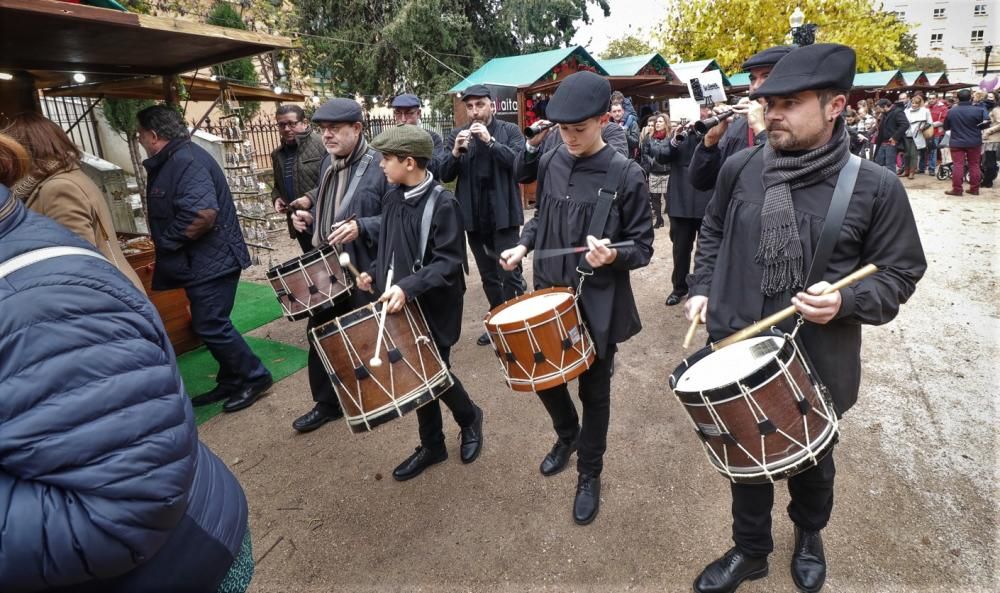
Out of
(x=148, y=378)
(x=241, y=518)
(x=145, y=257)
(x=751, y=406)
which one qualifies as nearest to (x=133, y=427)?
(x=148, y=378)

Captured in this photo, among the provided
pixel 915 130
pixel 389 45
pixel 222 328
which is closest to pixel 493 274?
pixel 222 328

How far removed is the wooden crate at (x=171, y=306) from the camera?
16.0 feet

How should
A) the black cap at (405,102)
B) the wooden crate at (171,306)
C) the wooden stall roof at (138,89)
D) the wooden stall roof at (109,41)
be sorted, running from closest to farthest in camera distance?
the wooden stall roof at (109,41)
the wooden crate at (171,306)
the black cap at (405,102)
the wooden stall roof at (138,89)

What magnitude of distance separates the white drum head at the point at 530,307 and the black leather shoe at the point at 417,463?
117 centimetres

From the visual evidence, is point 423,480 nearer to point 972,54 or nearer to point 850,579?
point 850,579

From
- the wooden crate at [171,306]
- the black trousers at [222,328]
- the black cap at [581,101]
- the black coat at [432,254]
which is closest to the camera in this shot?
the black cap at [581,101]

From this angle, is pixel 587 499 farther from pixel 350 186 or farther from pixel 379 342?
pixel 350 186

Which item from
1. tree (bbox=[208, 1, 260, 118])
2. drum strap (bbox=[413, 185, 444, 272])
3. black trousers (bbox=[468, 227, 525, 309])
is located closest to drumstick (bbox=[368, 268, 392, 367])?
drum strap (bbox=[413, 185, 444, 272])

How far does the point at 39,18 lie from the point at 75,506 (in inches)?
131

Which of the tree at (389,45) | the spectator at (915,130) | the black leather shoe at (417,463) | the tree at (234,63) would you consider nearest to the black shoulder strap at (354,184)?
the black leather shoe at (417,463)

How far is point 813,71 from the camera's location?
1.79 m

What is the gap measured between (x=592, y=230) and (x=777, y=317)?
93cm

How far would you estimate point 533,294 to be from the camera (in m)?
2.65

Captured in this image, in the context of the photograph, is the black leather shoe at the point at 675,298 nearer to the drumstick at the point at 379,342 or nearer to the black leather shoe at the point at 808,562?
the black leather shoe at the point at 808,562
